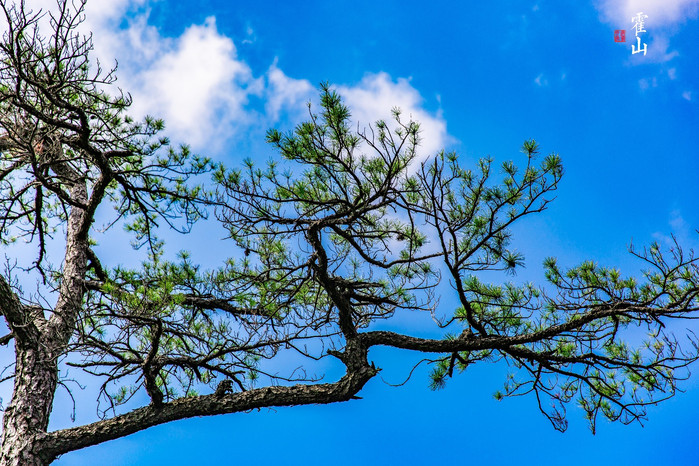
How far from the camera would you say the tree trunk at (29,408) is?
3254 millimetres

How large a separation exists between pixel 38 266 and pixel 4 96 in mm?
1938

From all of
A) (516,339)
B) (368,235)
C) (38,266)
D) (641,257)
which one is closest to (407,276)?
(368,235)

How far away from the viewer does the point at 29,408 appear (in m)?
3.38

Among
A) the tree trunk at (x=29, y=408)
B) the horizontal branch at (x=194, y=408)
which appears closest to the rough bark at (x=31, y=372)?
the tree trunk at (x=29, y=408)

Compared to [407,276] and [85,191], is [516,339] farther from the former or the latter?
[85,191]

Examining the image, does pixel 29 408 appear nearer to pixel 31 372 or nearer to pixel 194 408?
pixel 31 372

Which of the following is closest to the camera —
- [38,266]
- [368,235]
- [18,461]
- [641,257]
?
[641,257]

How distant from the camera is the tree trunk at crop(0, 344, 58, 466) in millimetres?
3254

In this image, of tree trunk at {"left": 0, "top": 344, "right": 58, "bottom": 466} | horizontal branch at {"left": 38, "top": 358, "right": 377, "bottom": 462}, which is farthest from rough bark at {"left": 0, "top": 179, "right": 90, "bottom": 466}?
horizontal branch at {"left": 38, "top": 358, "right": 377, "bottom": 462}

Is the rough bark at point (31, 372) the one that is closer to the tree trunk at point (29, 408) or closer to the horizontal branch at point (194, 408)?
the tree trunk at point (29, 408)

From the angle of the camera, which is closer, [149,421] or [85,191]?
[149,421]

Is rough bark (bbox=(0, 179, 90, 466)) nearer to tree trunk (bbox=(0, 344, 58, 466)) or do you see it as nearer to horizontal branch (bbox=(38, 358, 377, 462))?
tree trunk (bbox=(0, 344, 58, 466))

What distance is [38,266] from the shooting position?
4516mm

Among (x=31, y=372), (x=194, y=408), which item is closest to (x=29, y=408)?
(x=31, y=372)
